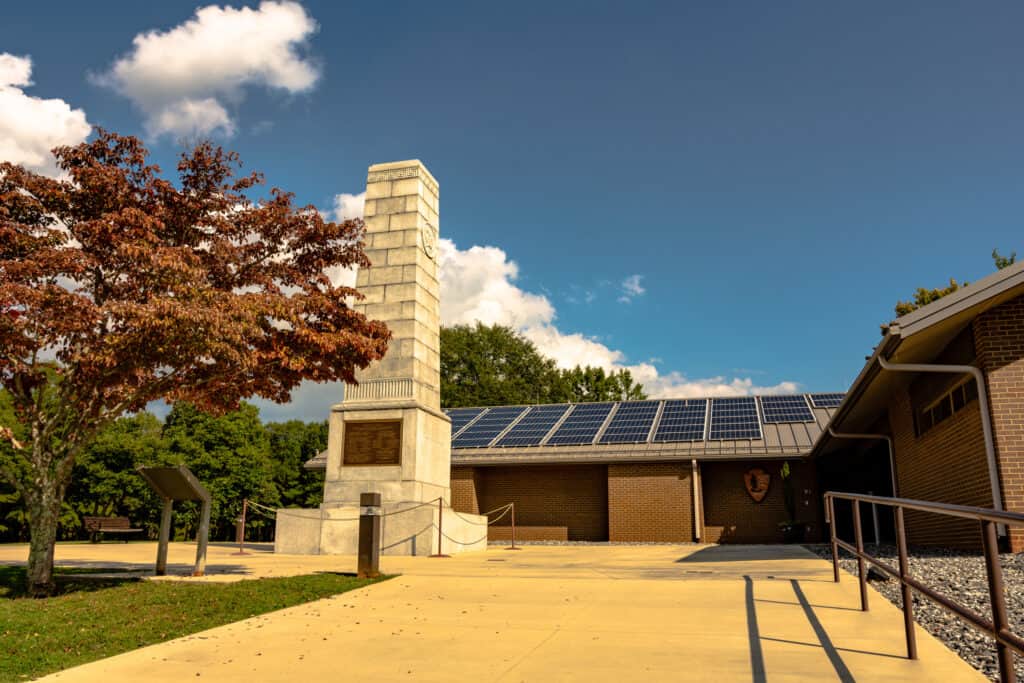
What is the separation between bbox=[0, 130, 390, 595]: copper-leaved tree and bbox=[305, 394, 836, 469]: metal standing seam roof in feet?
45.7

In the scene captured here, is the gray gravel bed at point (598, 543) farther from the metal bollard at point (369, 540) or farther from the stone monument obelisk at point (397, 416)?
the metal bollard at point (369, 540)

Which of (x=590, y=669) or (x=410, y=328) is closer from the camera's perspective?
(x=590, y=669)

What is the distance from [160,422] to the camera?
48.3 metres

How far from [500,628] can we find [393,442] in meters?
11.1

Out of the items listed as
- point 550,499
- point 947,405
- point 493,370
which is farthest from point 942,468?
point 493,370

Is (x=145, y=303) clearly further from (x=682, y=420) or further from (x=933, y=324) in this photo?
(x=682, y=420)

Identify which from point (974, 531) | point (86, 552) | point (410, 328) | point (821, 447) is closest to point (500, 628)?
point (974, 531)

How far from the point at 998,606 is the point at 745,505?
72.4 feet

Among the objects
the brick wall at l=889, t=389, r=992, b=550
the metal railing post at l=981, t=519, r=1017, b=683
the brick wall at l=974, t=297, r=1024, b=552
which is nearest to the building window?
the brick wall at l=889, t=389, r=992, b=550

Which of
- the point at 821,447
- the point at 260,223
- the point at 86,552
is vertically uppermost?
the point at 260,223

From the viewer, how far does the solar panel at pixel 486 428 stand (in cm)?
2742

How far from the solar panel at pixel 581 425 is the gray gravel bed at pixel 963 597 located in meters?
14.6

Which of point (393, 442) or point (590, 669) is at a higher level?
point (393, 442)

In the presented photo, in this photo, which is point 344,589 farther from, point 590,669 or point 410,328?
point 410,328
